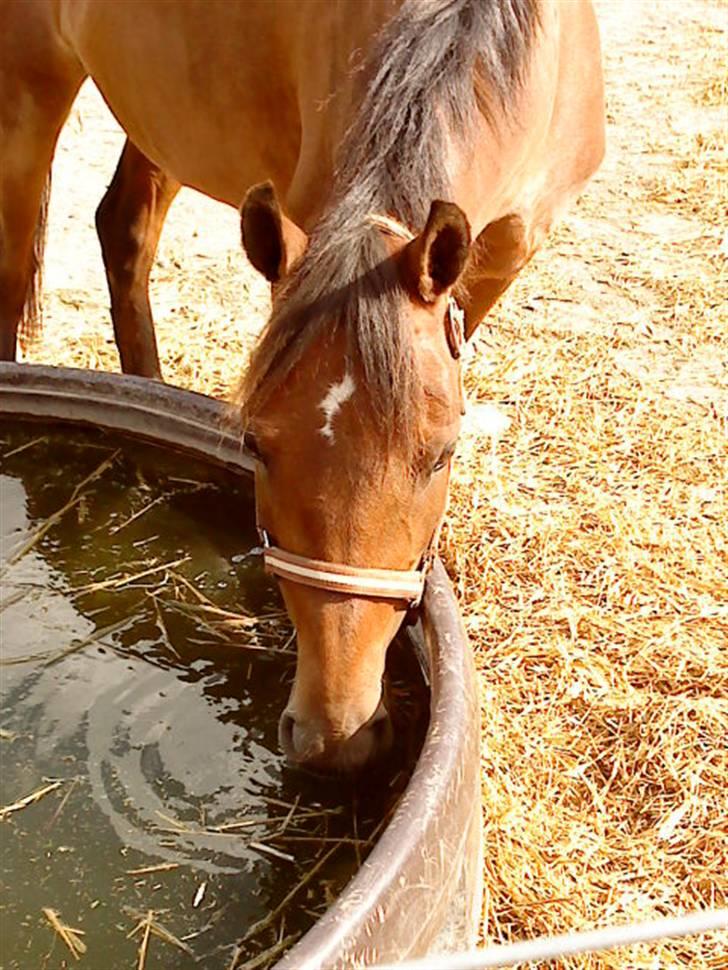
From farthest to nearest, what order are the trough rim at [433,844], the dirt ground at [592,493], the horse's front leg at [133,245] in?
the horse's front leg at [133,245]
the dirt ground at [592,493]
the trough rim at [433,844]

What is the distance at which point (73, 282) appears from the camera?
166 inches

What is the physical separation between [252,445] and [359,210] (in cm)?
34

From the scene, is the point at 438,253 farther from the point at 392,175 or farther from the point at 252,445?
the point at 252,445

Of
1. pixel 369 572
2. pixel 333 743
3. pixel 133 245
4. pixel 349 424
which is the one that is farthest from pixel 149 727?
pixel 133 245

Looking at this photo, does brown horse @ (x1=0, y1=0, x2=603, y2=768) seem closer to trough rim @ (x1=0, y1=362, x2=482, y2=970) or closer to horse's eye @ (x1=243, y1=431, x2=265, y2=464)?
horse's eye @ (x1=243, y1=431, x2=265, y2=464)

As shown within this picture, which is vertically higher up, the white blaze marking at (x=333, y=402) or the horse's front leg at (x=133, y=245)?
the horse's front leg at (x=133, y=245)

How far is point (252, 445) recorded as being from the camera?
5.58ft

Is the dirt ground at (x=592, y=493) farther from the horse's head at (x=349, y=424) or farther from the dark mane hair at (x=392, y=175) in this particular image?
the dark mane hair at (x=392, y=175)

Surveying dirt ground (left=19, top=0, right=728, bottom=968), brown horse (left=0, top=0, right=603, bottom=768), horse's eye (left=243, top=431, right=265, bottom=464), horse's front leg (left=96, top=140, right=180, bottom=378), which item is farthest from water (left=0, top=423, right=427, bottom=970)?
horse's front leg (left=96, top=140, right=180, bottom=378)

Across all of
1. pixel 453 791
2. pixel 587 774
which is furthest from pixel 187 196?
pixel 453 791

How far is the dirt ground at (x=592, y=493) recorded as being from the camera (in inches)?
84.0

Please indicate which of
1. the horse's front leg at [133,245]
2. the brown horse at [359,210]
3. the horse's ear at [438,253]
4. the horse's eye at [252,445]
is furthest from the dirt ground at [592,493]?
the horse's ear at [438,253]

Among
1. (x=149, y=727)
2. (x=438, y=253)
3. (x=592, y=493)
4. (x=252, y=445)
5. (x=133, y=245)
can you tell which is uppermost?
(x=133, y=245)

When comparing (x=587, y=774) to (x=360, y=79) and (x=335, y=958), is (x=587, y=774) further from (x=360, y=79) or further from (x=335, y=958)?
(x=360, y=79)
